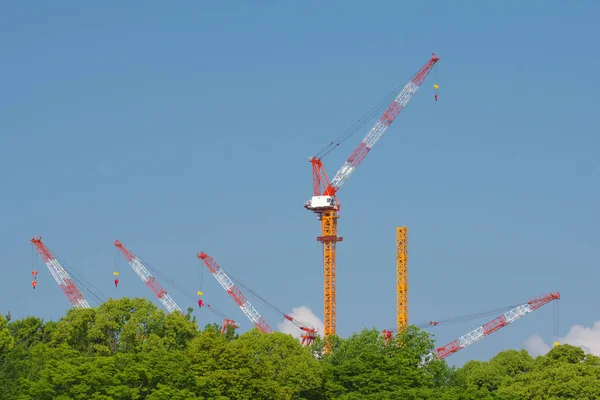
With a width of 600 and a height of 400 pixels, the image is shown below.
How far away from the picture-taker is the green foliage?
89.8 m

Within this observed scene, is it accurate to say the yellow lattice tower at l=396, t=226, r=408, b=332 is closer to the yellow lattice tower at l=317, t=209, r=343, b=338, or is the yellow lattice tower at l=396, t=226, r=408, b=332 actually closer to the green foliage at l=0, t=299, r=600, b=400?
the yellow lattice tower at l=317, t=209, r=343, b=338

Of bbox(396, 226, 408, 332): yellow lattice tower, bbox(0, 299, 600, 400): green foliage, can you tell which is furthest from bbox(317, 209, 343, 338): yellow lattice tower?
bbox(0, 299, 600, 400): green foliage

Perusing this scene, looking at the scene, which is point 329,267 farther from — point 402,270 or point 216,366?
point 216,366

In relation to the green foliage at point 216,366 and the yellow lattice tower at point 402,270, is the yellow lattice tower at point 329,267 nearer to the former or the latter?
the yellow lattice tower at point 402,270

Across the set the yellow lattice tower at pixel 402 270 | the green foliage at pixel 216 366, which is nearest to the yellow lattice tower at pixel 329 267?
the yellow lattice tower at pixel 402 270

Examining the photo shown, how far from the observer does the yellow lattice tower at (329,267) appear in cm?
18012

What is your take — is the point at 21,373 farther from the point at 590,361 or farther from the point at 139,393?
the point at 590,361

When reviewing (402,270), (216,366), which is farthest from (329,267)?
(216,366)

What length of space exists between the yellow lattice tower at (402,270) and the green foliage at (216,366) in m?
54.1

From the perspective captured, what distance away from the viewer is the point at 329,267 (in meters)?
182

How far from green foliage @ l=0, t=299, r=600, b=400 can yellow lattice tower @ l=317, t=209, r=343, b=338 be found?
5173cm

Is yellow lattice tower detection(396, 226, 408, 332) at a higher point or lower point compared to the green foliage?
higher

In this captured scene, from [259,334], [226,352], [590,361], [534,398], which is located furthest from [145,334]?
[590,361]

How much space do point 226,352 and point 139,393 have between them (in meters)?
8.41
